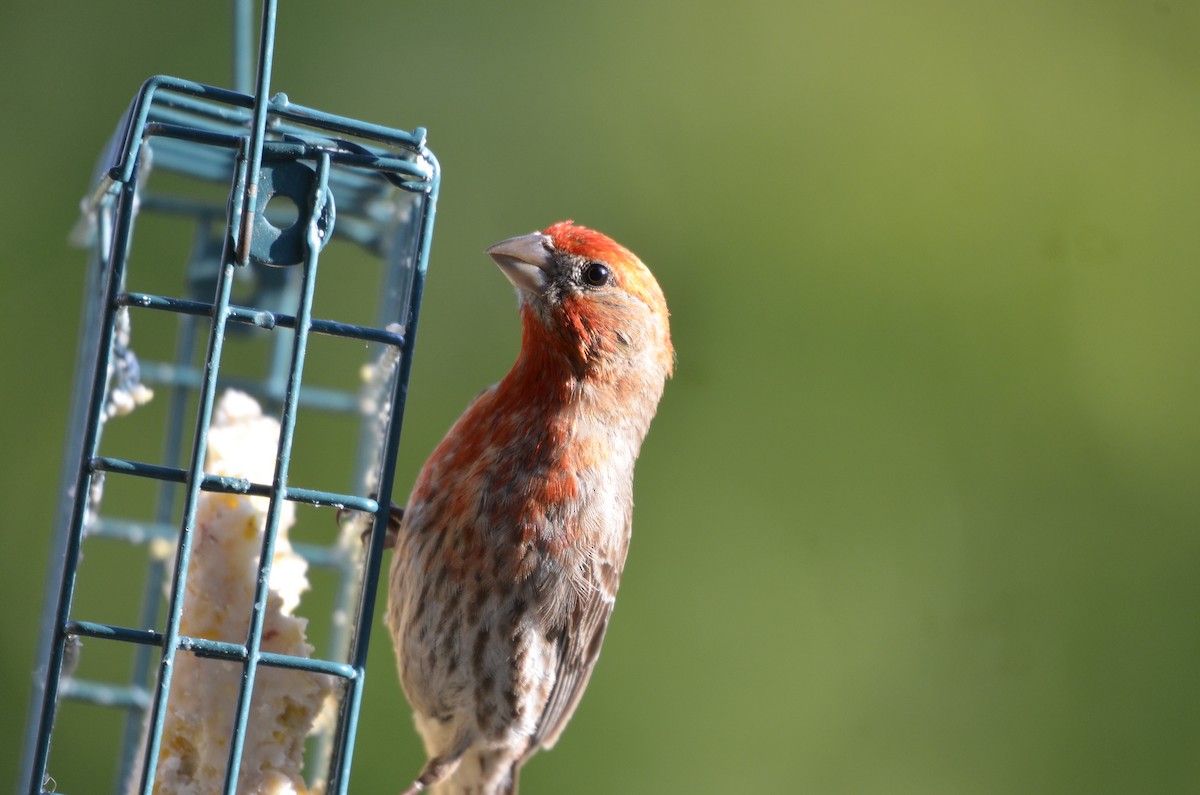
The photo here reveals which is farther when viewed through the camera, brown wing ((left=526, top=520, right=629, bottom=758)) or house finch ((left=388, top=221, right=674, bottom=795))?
brown wing ((left=526, top=520, right=629, bottom=758))

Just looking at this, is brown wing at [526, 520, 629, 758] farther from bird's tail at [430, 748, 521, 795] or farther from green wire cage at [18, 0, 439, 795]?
green wire cage at [18, 0, 439, 795]

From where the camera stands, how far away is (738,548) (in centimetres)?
689

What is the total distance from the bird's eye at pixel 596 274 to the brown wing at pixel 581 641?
0.80m

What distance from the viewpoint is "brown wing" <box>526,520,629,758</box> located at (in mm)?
4211

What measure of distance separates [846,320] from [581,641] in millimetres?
3373

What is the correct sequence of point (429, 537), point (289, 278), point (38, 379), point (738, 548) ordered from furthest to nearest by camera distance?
point (738, 548) < point (38, 379) < point (289, 278) < point (429, 537)

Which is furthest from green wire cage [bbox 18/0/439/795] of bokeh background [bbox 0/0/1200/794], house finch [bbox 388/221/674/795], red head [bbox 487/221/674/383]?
bokeh background [bbox 0/0/1200/794]

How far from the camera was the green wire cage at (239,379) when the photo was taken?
9.39ft

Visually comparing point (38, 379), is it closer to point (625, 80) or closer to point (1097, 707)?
point (625, 80)

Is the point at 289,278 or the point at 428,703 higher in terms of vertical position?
the point at 289,278

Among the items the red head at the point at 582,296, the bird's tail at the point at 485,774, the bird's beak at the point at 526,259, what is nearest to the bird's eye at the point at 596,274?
the red head at the point at 582,296

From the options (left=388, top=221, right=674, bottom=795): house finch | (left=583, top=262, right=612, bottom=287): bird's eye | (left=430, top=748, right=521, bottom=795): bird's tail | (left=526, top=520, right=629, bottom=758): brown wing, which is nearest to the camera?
(left=388, top=221, right=674, bottom=795): house finch

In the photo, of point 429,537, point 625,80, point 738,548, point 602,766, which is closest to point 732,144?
point 625,80

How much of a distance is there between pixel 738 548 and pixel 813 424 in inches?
31.5
